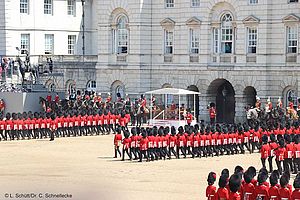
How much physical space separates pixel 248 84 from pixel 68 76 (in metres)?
16.6

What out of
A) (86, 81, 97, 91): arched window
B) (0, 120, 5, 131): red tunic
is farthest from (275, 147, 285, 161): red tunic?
(86, 81, 97, 91): arched window

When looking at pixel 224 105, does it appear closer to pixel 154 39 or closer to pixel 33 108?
pixel 154 39

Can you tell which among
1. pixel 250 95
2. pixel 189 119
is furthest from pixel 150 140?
pixel 250 95

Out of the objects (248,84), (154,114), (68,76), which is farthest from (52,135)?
(68,76)

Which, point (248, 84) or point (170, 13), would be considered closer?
point (248, 84)

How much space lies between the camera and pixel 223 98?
172ft

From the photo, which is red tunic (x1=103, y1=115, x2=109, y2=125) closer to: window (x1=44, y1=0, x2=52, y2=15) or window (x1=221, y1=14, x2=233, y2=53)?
window (x1=221, y1=14, x2=233, y2=53)

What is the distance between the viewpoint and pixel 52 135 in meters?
41.2

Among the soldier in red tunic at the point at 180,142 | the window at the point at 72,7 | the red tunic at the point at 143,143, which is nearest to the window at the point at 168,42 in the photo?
the window at the point at 72,7

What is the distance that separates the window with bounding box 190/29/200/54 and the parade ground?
43.2 ft

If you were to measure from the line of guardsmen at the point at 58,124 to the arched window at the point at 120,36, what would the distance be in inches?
445

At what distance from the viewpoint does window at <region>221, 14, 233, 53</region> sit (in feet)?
168

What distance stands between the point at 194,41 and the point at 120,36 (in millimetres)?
5790

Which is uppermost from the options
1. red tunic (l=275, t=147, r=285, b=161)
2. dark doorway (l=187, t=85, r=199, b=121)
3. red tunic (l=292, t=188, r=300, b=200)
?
dark doorway (l=187, t=85, r=199, b=121)
